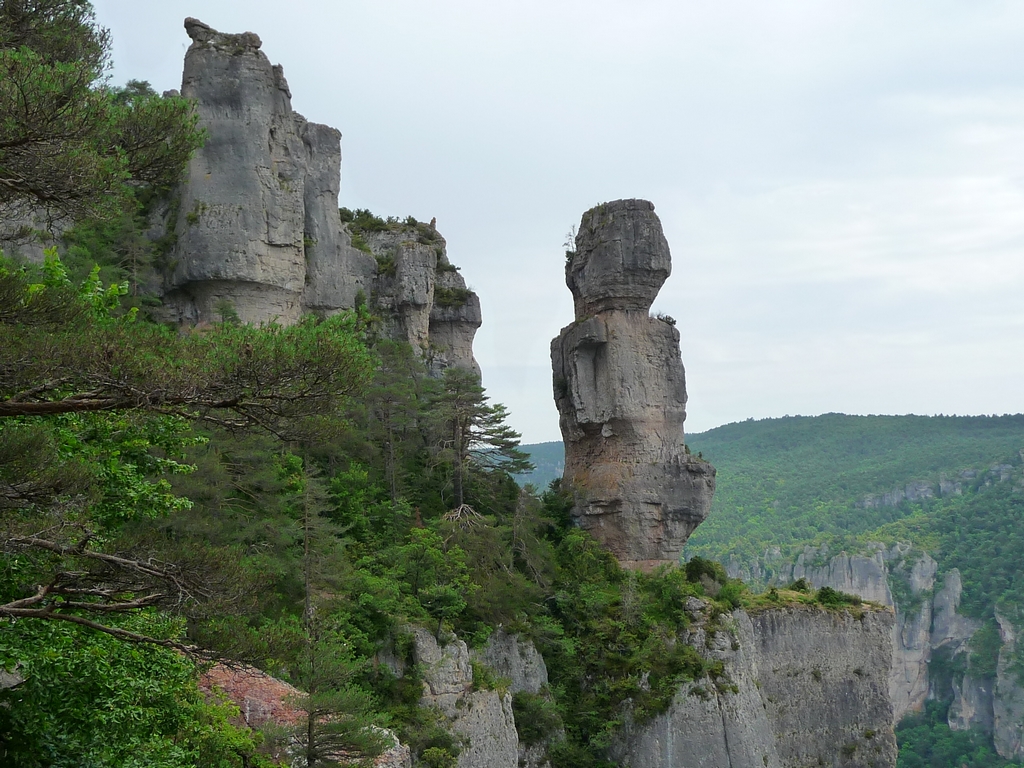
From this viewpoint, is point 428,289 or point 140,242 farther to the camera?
point 428,289

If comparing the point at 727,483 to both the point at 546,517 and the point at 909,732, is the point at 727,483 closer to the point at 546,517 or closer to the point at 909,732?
the point at 909,732

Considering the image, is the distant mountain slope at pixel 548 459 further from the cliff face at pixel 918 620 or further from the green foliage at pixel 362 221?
the green foliage at pixel 362 221

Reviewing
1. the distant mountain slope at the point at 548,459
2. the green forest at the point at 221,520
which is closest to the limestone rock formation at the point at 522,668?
the green forest at the point at 221,520

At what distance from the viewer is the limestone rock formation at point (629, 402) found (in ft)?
129

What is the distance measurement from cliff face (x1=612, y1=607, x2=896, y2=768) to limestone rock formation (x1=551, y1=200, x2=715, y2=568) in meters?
5.13

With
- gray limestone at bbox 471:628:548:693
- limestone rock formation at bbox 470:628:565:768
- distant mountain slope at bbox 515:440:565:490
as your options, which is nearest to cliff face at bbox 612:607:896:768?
limestone rock formation at bbox 470:628:565:768

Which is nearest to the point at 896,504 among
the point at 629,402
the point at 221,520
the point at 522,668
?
the point at 629,402

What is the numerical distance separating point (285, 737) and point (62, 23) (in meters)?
11.4

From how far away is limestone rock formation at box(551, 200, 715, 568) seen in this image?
39.2 meters

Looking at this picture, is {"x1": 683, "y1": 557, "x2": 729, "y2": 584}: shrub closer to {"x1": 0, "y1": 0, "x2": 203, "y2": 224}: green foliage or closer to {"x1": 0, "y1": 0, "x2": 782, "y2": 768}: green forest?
{"x1": 0, "y1": 0, "x2": 782, "y2": 768}: green forest

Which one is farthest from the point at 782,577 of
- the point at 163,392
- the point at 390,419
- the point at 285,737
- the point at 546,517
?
the point at 163,392

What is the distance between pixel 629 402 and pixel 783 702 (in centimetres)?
1253

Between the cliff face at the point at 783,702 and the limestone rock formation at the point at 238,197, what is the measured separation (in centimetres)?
1888

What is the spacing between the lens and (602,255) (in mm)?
40344
